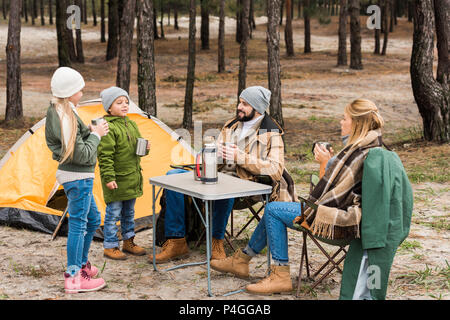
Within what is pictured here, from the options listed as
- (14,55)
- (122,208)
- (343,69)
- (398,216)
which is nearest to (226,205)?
(122,208)

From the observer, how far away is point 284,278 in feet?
13.6

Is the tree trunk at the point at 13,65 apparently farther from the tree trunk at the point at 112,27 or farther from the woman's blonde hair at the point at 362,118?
the tree trunk at the point at 112,27

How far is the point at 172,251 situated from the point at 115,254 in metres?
0.49

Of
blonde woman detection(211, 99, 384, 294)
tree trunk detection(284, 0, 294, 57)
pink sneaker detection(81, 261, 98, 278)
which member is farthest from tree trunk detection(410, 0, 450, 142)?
tree trunk detection(284, 0, 294, 57)

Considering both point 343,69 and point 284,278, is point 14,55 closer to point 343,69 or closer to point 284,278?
point 284,278

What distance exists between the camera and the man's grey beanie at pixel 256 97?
4.67m

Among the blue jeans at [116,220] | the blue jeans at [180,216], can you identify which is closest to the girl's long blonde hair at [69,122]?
the blue jeans at [116,220]

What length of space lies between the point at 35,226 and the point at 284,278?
9.31ft

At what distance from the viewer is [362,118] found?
12.0ft

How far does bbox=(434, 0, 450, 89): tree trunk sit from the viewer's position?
10039mm

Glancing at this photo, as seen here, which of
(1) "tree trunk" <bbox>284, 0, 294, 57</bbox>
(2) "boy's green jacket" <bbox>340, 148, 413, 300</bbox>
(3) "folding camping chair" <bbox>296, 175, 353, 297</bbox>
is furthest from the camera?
(1) "tree trunk" <bbox>284, 0, 294, 57</bbox>

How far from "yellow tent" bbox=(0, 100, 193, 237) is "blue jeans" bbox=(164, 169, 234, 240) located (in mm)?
1037

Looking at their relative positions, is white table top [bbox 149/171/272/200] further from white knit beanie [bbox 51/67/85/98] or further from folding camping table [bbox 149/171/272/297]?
white knit beanie [bbox 51/67/85/98]

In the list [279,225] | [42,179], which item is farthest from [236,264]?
[42,179]
